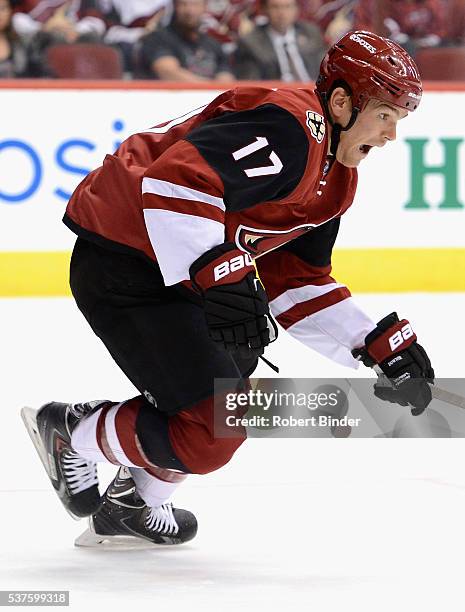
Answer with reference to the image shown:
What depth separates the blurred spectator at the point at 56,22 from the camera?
6.50 meters

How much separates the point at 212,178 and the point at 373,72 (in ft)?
1.29

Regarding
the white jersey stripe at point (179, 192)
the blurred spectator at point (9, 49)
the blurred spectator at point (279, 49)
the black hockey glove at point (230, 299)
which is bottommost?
the blurred spectator at point (279, 49)

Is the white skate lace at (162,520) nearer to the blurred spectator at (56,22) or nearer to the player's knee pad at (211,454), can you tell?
the player's knee pad at (211,454)

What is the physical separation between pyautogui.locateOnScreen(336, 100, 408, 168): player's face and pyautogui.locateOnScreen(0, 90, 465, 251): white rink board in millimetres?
3481

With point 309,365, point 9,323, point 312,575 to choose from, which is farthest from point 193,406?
point 9,323

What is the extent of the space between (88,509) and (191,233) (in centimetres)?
73

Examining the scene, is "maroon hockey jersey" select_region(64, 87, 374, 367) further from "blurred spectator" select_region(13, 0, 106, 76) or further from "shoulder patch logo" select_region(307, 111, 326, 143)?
"blurred spectator" select_region(13, 0, 106, 76)

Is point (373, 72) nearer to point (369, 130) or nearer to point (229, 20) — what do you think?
point (369, 130)

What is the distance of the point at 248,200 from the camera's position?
248 cm

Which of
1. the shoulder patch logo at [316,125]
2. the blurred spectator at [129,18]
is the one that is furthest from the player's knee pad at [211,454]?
the blurred spectator at [129,18]

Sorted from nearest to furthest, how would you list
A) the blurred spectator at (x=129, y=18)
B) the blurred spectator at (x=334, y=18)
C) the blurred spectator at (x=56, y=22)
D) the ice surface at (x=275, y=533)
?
1. the ice surface at (x=275, y=533)
2. the blurred spectator at (x=56, y=22)
3. the blurred spectator at (x=129, y=18)
4. the blurred spectator at (x=334, y=18)

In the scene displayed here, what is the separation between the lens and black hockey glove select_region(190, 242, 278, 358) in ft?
7.86

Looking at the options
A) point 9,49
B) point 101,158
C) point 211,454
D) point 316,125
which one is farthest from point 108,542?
point 9,49

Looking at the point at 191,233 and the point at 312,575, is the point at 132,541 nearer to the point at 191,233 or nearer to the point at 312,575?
the point at 312,575
